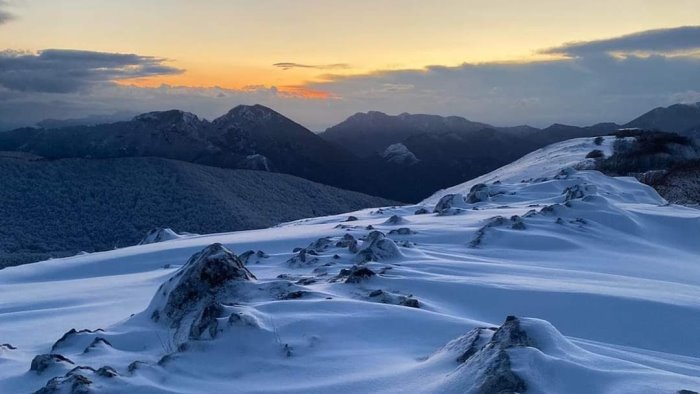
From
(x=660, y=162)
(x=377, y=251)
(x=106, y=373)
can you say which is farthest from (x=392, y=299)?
(x=660, y=162)

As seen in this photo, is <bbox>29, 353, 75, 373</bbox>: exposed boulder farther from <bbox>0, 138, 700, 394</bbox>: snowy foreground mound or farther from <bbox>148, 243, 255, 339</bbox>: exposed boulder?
<bbox>148, 243, 255, 339</bbox>: exposed boulder

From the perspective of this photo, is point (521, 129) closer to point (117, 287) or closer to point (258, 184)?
point (258, 184)

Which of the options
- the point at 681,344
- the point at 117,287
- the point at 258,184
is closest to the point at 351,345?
the point at 681,344

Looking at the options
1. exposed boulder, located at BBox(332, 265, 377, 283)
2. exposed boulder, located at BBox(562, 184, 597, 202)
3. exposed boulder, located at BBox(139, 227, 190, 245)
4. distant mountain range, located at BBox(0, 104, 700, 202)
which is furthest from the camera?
distant mountain range, located at BBox(0, 104, 700, 202)

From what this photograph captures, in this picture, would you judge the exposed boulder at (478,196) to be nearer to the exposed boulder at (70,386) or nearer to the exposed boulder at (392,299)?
the exposed boulder at (392,299)

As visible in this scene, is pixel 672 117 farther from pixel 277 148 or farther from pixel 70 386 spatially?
pixel 70 386

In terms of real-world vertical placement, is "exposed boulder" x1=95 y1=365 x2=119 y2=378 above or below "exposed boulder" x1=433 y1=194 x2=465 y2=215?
above

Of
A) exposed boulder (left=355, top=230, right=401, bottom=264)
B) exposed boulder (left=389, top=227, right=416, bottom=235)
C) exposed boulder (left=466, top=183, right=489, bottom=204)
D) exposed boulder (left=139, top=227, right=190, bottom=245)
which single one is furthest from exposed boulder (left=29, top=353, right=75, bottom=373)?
exposed boulder (left=466, top=183, right=489, bottom=204)
